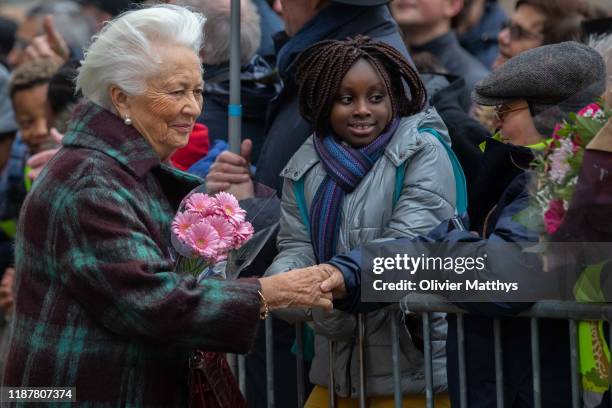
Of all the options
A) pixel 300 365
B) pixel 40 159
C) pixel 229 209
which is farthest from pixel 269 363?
pixel 40 159

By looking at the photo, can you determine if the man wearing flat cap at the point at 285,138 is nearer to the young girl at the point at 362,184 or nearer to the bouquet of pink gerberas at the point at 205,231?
the young girl at the point at 362,184

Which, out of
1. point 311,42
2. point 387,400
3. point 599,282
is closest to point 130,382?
point 387,400

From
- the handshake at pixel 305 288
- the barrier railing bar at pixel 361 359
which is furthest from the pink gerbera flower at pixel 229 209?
the barrier railing bar at pixel 361 359

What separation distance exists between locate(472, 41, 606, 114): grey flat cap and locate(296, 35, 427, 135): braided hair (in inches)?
11.4

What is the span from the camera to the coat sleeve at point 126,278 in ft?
13.5

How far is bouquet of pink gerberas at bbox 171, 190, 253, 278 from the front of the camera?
4312 millimetres

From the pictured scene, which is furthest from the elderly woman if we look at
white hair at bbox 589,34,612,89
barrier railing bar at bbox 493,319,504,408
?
white hair at bbox 589,34,612,89

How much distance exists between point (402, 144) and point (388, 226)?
30 cm

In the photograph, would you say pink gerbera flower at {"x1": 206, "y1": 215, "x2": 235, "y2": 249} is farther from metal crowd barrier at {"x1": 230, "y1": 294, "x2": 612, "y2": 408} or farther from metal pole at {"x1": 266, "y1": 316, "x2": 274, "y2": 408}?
metal pole at {"x1": 266, "y1": 316, "x2": 274, "y2": 408}

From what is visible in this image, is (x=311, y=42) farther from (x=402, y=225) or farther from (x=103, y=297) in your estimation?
(x=103, y=297)

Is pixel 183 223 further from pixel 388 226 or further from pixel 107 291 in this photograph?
pixel 388 226

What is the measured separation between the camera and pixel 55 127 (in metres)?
7.01

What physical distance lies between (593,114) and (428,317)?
95cm

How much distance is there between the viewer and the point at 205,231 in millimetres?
4336
